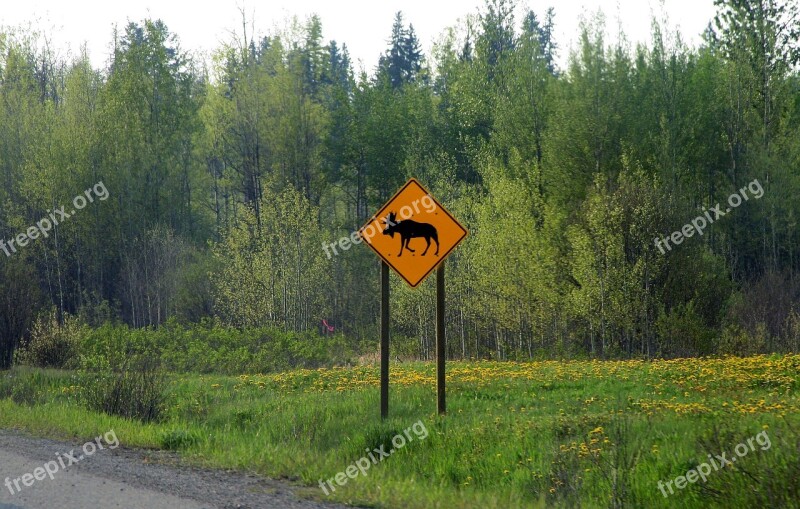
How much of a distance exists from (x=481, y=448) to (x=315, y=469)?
2118 mm

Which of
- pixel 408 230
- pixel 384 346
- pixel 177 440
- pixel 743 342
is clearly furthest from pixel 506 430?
pixel 743 342

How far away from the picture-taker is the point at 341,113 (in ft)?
168

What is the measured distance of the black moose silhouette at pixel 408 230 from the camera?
36.3ft

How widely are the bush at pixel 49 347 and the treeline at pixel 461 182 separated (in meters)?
0.39

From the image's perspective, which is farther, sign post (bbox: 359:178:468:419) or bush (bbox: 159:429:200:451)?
sign post (bbox: 359:178:468:419)

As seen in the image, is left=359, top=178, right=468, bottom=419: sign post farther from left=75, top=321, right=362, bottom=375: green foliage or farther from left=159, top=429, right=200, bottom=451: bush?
left=75, top=321, right=362, bottom=375: green foliage

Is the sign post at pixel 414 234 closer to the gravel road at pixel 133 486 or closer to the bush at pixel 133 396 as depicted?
the gravel road at pixel 133 486

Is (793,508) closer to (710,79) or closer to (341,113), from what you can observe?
(710,79)

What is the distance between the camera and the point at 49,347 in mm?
21219

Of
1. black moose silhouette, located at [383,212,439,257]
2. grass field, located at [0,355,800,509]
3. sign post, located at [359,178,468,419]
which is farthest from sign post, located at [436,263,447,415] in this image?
black moose silhouette, located at [383,212,439,257]

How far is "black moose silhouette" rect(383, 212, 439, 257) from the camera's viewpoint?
11.1m

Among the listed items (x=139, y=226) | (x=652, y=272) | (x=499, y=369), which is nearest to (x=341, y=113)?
(x=139, y=226)

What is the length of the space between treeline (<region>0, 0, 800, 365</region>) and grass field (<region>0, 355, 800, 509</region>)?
855 centimetres

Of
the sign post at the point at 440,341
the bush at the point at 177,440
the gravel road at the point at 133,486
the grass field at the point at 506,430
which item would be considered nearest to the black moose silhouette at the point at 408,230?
the sign post at the point at 440,341
